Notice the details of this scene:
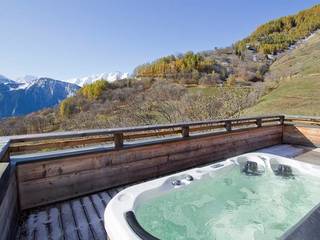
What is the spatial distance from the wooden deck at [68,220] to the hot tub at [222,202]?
420 mm

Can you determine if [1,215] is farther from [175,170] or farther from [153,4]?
[153,4]

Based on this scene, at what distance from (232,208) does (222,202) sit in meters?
0.13

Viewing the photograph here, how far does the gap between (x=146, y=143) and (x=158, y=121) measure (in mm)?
4986

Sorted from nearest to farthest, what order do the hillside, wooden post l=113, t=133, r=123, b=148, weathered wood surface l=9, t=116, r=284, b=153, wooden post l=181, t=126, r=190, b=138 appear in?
1. weathered wood surface l=9, t=116, r=284, b=153
2. wooden post l=113, t=133, r=123, b=148
3. wooden post l=181, t=126, r=190, b=138
4. the hillside

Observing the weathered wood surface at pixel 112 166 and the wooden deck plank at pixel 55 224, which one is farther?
the weathered wood surface at pixel 112 166

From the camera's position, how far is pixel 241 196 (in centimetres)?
277

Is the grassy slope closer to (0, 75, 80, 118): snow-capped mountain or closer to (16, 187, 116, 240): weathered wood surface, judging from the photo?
(16, 187, 116, 240): weathered wood surface

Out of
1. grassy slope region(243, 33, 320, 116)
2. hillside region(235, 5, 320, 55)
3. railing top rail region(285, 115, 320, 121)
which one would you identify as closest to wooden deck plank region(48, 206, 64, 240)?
railing top rail region(285, 115, 320, 121)

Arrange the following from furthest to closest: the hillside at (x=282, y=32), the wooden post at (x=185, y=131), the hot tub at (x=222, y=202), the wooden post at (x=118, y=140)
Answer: the hillside at (x=282, y=32) → the wooden post at (x=185, y=131) → the wooden post at (x=118, y=140) → the hot tub at (x=222, y=202)

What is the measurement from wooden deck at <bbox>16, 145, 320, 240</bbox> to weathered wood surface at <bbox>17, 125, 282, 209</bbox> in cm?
13

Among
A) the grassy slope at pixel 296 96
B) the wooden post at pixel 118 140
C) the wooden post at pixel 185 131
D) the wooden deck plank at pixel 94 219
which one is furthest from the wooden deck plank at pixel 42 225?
the grassy slope at pixel 296 96

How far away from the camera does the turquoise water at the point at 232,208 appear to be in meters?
2.01

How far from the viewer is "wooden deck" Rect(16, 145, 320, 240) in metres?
1.89

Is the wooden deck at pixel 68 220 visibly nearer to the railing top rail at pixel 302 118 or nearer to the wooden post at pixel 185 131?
the wooden post at pixel 185 131
